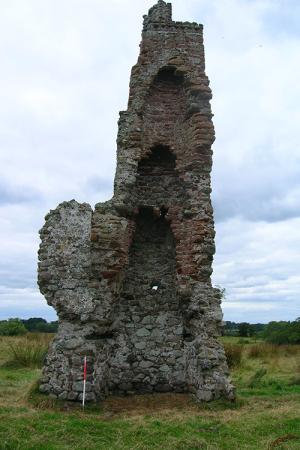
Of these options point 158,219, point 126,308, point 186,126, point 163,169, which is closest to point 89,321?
point 126,308

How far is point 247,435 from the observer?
737 cm

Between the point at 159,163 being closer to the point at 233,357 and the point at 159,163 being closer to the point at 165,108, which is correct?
the point at 165,108

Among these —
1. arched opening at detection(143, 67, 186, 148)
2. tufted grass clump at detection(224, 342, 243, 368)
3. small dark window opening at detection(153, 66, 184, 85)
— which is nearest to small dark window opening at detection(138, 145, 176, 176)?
arched opening at detection(143, 67, 186, 148)

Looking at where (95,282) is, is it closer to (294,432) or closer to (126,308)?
(126,308)

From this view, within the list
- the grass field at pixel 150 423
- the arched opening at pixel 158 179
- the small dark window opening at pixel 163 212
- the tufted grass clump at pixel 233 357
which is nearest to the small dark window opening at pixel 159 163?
the arched opening at pixel 158 179

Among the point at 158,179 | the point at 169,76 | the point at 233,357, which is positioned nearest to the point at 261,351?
the point at 233,357

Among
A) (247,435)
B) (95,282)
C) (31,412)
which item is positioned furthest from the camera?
(95,282)

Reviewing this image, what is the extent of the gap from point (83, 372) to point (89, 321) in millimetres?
923

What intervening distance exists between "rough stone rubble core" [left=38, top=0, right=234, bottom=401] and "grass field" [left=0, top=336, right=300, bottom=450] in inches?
15.9

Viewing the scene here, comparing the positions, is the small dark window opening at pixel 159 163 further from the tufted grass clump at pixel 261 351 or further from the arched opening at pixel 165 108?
the tufted grass clump at pixel 261 351

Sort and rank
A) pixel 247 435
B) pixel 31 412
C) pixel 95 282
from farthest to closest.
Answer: pixel 95 282 < pixel 31 412 < pixel 247 435

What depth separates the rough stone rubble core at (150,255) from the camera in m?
9.58

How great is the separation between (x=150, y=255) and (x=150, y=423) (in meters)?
4.25

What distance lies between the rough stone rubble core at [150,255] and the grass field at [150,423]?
40 cm
